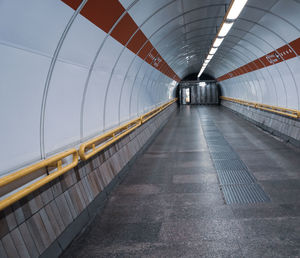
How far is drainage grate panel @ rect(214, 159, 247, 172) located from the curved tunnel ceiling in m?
3.31

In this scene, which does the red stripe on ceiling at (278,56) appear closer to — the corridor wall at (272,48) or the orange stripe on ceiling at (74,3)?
the corridor wall at (272,48)

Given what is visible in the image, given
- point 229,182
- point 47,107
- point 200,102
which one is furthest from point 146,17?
point 200,102

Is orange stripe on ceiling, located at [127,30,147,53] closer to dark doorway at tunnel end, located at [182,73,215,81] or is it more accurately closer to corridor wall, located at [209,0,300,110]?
corridor wall, located at [209,0,300,110]

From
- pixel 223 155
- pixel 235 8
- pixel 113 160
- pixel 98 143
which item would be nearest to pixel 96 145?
pixel 98 143

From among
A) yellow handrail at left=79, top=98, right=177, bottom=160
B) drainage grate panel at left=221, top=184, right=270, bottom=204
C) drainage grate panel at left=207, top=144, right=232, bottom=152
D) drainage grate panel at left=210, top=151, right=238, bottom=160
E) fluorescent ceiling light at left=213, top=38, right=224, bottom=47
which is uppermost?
fluorescent ceiling light at left=213, top=38, right=224, bottom=47

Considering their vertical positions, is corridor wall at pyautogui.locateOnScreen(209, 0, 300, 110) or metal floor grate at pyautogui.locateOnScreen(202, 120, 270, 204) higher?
corridor wall at pyautogui.locateOnScreen(209, 0, 300, 110)

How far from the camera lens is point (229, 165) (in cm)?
784

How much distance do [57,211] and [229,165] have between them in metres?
5.27

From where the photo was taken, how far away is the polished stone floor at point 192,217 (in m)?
3.79

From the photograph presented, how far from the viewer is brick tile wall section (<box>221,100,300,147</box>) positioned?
33.3 ft

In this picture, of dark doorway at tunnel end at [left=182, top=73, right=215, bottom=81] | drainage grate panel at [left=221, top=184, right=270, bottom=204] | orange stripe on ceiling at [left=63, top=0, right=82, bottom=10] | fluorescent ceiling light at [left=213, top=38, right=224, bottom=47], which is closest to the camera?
orange stripe on ceiling at [left=63, top=0, right=82, bottom=10]

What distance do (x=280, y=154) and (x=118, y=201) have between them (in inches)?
231

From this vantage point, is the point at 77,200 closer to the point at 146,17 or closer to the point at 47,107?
the point at 47,107

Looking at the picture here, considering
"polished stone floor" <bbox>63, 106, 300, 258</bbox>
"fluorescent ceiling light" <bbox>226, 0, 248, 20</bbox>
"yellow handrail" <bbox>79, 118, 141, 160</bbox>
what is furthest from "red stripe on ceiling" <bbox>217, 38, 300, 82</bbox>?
"yellow handrail" <bbox>79, 118, 141, 160</bbox>
